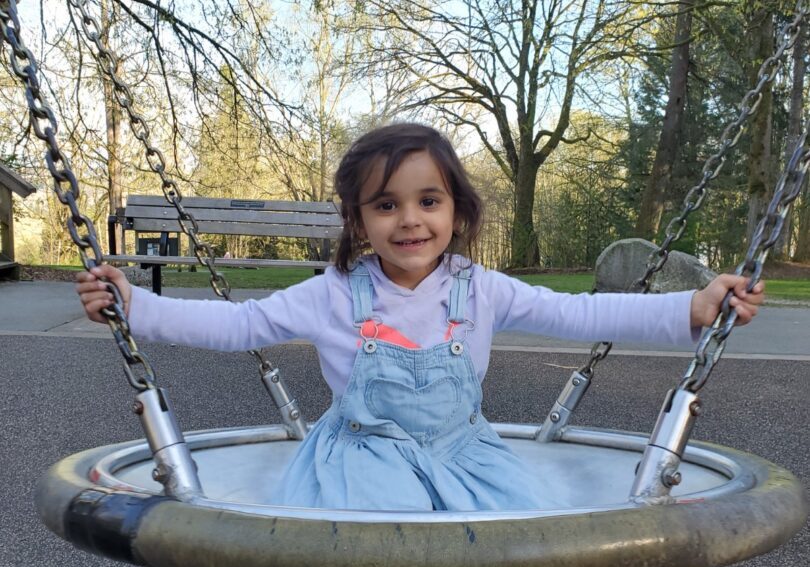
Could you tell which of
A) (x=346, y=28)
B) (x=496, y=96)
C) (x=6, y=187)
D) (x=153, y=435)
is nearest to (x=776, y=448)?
(x=153, y=435)

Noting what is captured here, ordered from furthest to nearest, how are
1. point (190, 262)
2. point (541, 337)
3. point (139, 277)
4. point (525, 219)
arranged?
point (525, 219) < point (139, 277) < point (541, 337) < point (190, 262)

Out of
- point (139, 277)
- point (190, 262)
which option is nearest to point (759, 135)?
point (139, 277)

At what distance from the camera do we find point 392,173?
1.38 meters

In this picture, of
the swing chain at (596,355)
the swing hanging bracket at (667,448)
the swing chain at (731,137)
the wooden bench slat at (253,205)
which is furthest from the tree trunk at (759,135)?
the swing hanging bracket at (667,448)

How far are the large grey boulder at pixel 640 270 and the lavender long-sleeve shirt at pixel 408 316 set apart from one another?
6.23 m

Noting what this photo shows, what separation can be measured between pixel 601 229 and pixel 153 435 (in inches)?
778

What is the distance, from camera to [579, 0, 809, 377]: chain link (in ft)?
4.74

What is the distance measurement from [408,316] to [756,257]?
1.96 ft

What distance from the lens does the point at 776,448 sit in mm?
2930

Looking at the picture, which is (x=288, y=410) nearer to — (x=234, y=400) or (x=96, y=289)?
(x=96, y=289)

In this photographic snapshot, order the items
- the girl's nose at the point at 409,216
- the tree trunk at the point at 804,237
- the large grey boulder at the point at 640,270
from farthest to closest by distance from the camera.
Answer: the tree trunk at the point at 804,237 → the large grey boulder at the point at 640,270 → the girl's nose at the point at 409,216

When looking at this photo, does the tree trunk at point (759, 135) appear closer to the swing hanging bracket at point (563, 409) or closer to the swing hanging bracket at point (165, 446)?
the swing hanging bracket at point (563, 409)

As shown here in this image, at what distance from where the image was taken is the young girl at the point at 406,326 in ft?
4.22

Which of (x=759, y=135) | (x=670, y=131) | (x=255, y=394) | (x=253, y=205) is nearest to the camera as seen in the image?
(x=255, y=394)
